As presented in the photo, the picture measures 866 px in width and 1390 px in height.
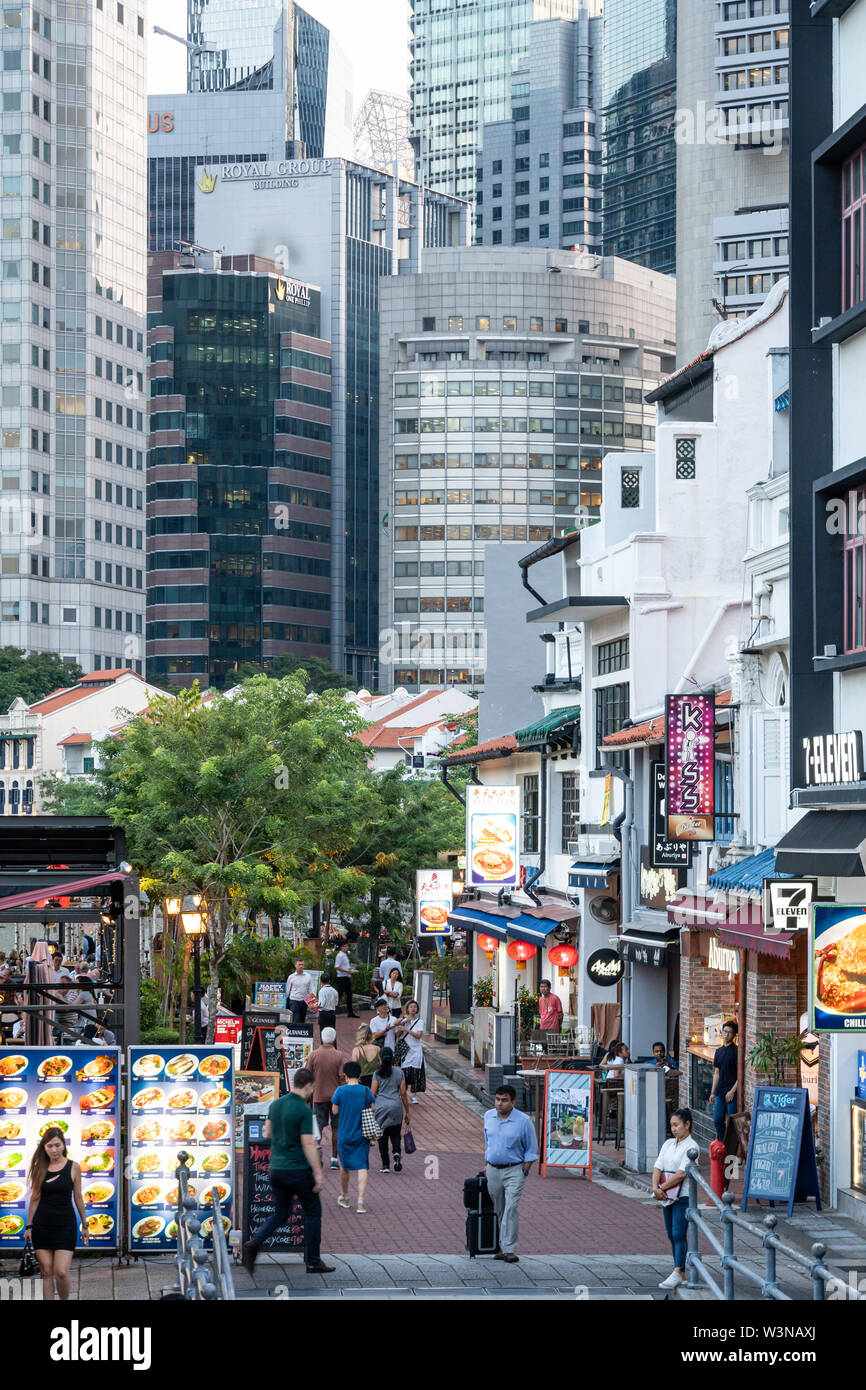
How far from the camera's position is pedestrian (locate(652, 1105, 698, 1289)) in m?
15.4

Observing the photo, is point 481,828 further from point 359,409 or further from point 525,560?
point 359,409

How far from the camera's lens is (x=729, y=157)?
116 m

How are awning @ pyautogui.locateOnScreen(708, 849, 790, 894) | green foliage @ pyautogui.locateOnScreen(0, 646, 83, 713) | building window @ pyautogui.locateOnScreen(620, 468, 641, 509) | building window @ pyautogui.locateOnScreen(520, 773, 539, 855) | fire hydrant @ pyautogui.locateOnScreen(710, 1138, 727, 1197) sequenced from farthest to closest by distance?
green foliage @ pyautogui.locateOnScreen(0, 646, 83, 713)
building window @ pyautogui.locateOnScreen(520, 773, 539, 855)
building window @ pyautogui.locateOnScreen(620, 468, 641, 509)
awning @ pyautogui.locateOnScreen(708, 849, 790, 894)
fire hydrant @ pyautogui.locateOnScreen(710, 1138, 727, 1197)

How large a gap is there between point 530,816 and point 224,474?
14454 centimetres

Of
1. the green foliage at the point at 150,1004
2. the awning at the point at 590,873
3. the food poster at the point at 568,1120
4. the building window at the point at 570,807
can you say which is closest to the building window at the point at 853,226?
the food poster at the point at 568,1120

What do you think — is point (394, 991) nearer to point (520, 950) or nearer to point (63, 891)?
point (520, 950)

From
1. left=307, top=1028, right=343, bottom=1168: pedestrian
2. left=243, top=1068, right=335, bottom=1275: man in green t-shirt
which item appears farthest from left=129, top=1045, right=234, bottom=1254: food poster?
left=307, top=1028, right=343, bottom=1168: pedestrian

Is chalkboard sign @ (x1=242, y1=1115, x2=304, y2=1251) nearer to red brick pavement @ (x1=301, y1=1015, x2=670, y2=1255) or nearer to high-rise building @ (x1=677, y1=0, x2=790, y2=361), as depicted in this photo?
red brick pavement @ (x1=301, y1=1015, x2=670, y2=1255)

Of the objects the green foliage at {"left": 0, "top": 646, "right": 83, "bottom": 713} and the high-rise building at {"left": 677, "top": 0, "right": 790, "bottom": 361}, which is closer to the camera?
the high-rise building at {"left": 677, "top": 0, "right": 790, "bottom": 361}

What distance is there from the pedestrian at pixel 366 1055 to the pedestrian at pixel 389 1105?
0.08 meters

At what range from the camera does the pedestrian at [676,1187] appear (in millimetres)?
15438

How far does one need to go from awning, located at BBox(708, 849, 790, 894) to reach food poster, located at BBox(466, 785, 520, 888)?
39.7ft

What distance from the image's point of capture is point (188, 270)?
595ft

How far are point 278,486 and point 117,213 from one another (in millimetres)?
29203
